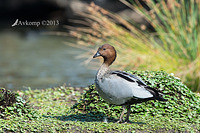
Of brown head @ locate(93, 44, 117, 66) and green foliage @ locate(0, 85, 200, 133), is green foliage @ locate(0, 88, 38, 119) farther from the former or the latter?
brown head @ locate(93, 44, 117, 66)

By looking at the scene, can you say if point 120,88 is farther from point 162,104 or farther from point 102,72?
point 162,104

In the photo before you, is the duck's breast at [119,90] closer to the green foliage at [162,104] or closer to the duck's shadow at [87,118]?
the duck's shadow at [87,118]

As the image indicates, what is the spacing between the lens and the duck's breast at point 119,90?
4500mm

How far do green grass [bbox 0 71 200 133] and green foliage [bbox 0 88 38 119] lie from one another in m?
0.03

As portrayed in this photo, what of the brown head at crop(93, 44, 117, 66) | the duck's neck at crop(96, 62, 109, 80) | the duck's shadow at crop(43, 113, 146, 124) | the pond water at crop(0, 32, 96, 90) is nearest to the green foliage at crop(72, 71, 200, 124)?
the duck's shadow at crop(43, 113, 146, 124)

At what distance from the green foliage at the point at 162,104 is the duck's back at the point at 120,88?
835mm

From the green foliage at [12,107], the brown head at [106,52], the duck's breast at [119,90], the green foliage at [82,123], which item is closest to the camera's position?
the green foliage at [82,123]

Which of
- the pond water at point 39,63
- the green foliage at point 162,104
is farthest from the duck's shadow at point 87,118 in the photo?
the pond water at point 39,63

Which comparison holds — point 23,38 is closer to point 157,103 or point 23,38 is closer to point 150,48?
point 150,48

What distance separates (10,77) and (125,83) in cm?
627

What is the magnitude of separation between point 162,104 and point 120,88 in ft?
4.09

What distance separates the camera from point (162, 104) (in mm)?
5539

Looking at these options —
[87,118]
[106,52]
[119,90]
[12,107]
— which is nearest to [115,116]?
[87,118]

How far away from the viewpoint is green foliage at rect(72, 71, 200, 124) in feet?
17.7
